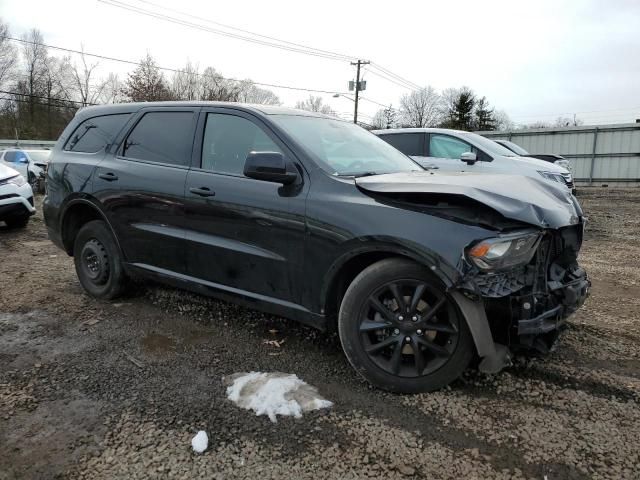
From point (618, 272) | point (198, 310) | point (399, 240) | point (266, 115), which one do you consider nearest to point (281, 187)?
point (266, 115)

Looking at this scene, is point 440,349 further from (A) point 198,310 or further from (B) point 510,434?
(A) point 198,310

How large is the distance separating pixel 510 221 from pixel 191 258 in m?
2.27

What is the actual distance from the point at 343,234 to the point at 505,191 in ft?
3.11

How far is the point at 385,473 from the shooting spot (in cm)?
221

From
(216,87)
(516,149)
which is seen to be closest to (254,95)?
(216,87)

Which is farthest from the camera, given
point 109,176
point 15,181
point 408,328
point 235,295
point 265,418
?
point 15,181

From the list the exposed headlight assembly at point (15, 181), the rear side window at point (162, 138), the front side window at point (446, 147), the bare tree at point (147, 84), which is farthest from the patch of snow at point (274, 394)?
the bare tree at point (147, 84)

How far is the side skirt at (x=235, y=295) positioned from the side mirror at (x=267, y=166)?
82 centimetres

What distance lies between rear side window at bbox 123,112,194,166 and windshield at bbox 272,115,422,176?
816mm

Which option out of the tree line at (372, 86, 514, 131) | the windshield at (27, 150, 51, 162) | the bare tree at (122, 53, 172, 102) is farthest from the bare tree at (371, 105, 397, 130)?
the windshield at (27, 150, 51, 162)

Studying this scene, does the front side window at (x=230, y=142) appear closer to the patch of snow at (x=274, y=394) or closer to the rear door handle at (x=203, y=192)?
the rear door handle at (x=203, y=192)

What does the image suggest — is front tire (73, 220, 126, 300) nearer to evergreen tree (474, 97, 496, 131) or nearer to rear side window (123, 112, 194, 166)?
rear side window (123, 112, 194, 166)

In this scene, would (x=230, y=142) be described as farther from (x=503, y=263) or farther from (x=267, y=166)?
(x=503, y=263)

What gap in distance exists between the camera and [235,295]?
3.48m
